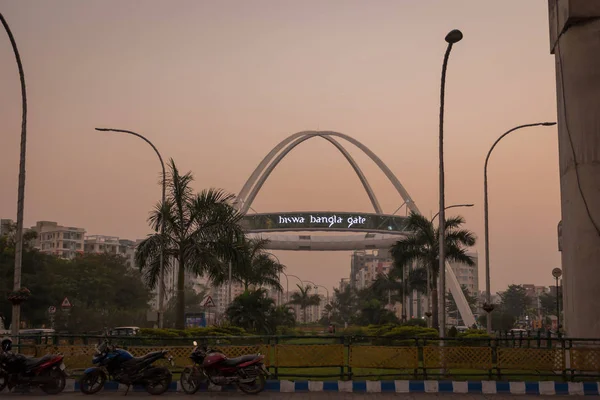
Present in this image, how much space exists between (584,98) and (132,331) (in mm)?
33639

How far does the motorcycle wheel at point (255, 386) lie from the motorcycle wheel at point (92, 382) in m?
3.08

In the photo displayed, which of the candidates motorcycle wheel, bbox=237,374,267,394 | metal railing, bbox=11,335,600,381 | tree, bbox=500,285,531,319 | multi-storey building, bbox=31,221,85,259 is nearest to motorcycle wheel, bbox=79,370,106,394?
metal railing, bbox=11,335,600,381

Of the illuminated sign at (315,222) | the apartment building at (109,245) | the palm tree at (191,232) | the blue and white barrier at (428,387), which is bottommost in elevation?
the blue and white barrier at (428,387)

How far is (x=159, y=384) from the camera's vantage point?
1744 centimetres

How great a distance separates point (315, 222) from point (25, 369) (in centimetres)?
6723

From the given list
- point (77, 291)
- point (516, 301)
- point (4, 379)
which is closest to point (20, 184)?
point (4, 379)

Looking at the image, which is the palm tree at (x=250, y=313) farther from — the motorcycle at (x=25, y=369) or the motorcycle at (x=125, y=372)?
the motorcycle at (x=25, y=369)

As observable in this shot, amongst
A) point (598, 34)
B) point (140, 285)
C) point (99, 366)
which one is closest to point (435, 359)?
point (99, 366)

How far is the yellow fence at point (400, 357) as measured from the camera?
18641 mm

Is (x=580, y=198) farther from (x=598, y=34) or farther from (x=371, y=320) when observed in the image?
(x=371, y=320)

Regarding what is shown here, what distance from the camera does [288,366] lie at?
61.3ft

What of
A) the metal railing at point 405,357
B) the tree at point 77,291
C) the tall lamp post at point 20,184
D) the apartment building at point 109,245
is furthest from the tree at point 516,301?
the tall lamp post at point 20,184

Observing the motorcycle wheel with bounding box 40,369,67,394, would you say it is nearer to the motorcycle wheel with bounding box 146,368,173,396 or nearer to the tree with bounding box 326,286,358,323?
the motorcycle wheel with bounding box 146,368,173,396

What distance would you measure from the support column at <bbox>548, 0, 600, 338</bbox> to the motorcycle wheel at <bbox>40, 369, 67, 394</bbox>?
13712 millimetres
